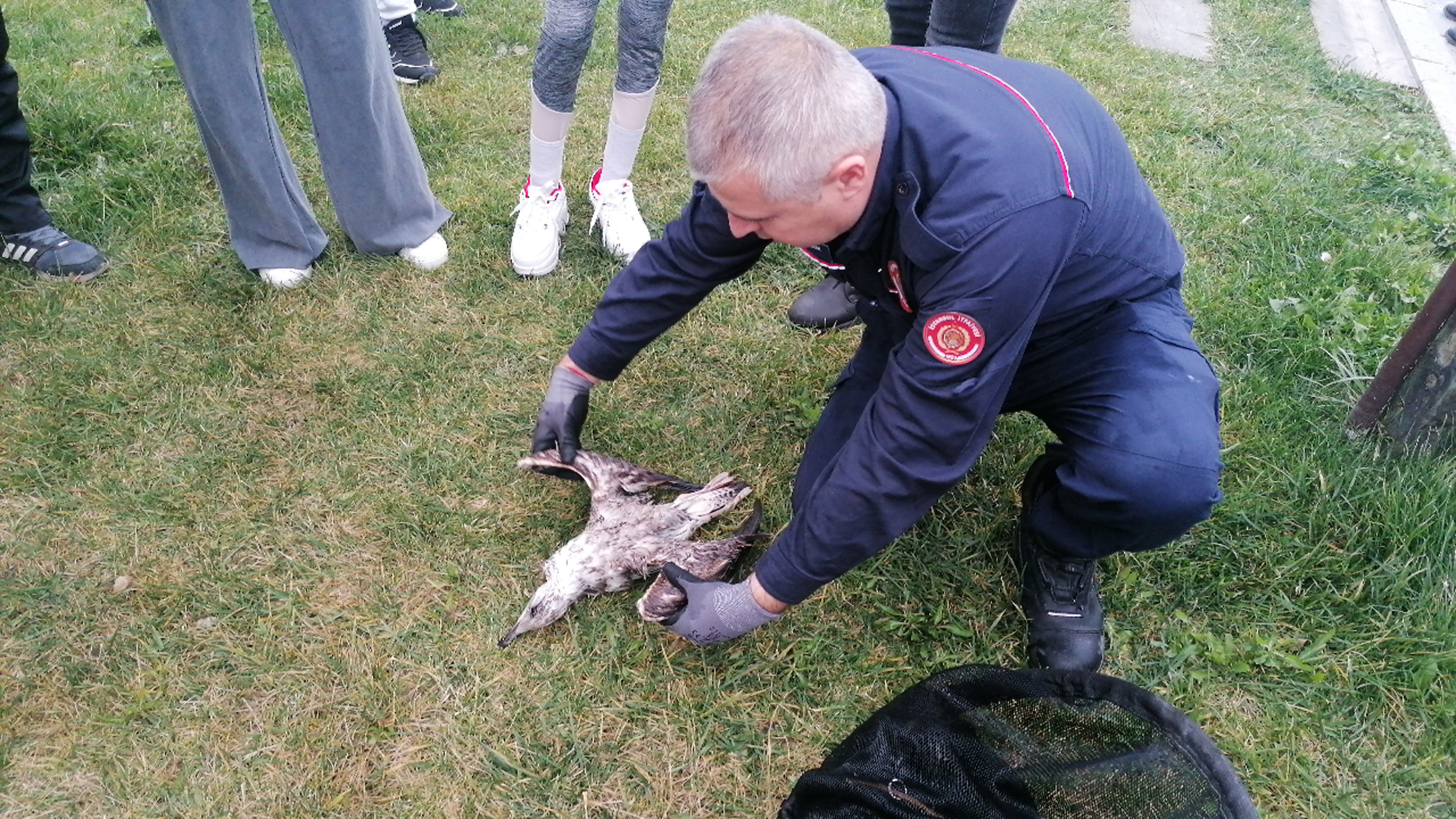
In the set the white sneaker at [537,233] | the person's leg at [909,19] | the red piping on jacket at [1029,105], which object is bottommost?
the white sneaker at [537,233]

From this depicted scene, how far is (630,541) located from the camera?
2.16 metres

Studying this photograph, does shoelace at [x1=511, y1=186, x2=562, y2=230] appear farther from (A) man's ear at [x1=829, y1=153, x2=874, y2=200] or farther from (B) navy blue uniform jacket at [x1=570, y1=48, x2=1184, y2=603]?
(A) man's ear at [x1=829, y1=153, x2=874, y2=200]

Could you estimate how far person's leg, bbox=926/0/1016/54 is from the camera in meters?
2.61

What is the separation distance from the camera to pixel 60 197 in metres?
3.30

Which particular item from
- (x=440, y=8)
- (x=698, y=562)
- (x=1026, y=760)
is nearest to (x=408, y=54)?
(x=440, y=8)

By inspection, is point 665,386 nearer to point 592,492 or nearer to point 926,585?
point 592,492

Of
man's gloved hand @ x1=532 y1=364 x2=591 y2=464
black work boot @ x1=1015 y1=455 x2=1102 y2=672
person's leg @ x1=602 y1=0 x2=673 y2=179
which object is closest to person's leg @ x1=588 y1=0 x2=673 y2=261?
person's leg @ x1=602 y1=0 x2=673 y2=179

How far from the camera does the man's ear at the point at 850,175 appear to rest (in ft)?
4.78

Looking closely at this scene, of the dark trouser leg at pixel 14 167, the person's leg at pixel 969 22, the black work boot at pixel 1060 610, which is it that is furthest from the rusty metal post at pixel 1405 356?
the dark trouser leg at pixel 14 167

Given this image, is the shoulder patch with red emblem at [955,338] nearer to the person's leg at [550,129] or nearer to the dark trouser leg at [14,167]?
the person's leg at [550,129]

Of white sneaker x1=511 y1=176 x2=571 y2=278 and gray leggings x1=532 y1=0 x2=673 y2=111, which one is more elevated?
gray leggings x1=532 y1=0 x2=673 y2=111

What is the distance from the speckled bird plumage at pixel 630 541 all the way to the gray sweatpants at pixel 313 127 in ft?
4.08

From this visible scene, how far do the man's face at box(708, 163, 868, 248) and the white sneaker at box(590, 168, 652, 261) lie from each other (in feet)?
5.06

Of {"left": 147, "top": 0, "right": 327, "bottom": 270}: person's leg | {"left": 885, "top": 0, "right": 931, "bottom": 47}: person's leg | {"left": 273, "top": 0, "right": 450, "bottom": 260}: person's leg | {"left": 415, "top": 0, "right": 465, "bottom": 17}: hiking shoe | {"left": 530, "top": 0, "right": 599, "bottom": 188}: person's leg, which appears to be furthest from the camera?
{"left": 415, "top": 0, "right": 465, "bottom": 17}: hiking shoe
